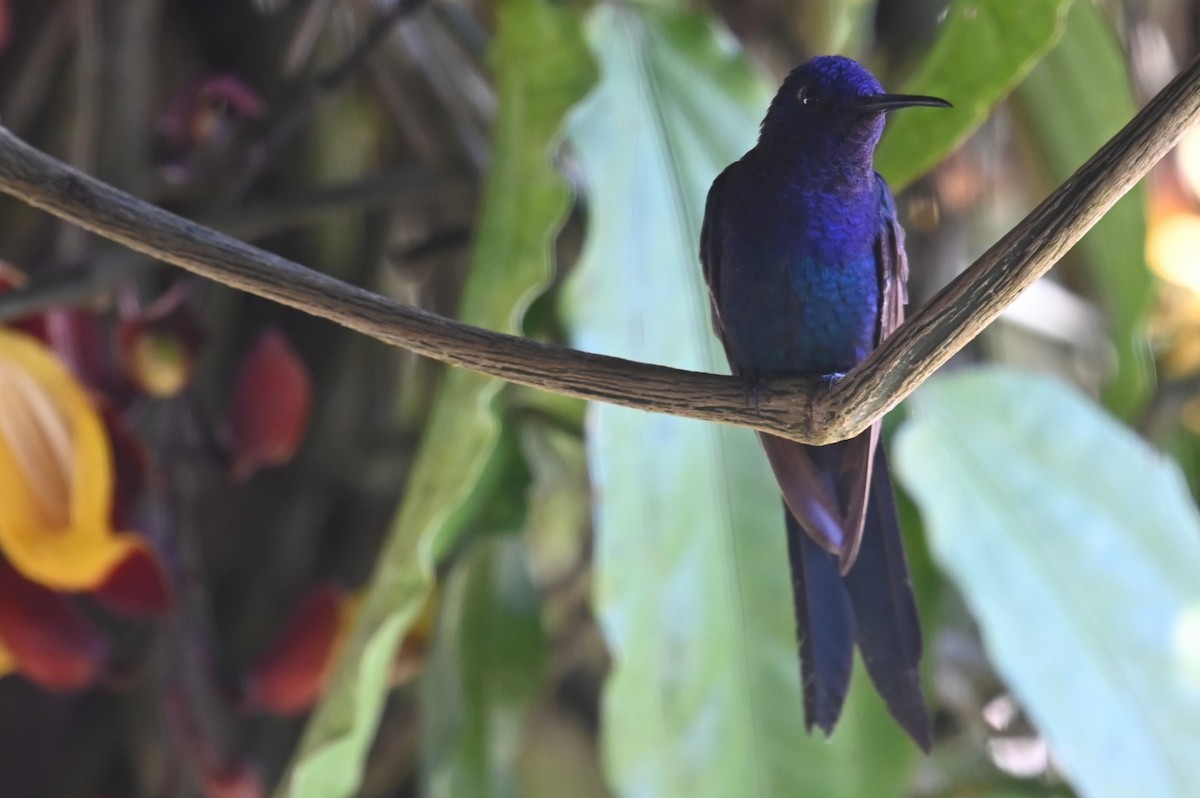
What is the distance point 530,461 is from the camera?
76 cm

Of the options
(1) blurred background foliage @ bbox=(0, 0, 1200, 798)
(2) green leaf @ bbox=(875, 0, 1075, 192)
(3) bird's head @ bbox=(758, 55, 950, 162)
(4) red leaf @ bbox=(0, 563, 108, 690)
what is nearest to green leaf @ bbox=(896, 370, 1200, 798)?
(1) blurred background foliage @ bbox=(0, 0, 1200, 798)

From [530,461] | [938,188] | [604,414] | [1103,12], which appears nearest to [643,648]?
[604,414]

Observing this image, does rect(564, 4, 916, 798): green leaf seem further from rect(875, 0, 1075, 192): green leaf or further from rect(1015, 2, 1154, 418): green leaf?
rect(1015, 2, 1154, 418): green leaf

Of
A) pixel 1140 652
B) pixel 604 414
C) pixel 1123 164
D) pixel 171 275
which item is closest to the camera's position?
pixel 1123 164

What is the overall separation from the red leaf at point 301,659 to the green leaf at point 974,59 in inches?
17.4

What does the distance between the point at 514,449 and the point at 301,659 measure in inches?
7.1

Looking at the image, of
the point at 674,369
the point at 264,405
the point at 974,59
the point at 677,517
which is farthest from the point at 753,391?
the point at 264,405

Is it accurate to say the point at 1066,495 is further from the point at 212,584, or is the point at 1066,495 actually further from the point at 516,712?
the point at 212,584

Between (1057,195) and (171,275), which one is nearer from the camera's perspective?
(1057,195)

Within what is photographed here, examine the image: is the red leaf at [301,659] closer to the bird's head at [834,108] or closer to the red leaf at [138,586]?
the red leaf at [138,586]

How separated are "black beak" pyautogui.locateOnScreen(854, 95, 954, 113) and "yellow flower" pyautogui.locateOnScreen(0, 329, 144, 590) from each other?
424 millimetres

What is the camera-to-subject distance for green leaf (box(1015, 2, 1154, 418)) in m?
0.65

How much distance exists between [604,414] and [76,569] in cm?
28

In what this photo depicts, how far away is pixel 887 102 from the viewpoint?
232mm
